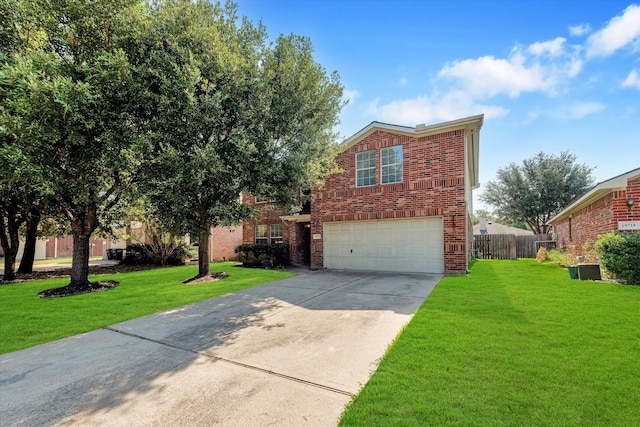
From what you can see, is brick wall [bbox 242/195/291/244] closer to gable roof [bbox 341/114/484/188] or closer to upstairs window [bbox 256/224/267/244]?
upstairs window [bbox 256/224/267/244]

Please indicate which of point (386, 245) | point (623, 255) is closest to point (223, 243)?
point (386, 245)

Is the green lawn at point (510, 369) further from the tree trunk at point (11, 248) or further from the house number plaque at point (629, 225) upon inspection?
the tree trunk at point (11, 248)

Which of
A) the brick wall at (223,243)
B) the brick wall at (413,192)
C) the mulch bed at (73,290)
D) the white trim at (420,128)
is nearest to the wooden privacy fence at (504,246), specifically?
the brick wall at (413,192)

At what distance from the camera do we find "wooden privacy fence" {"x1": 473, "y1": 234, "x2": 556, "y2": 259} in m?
19.9

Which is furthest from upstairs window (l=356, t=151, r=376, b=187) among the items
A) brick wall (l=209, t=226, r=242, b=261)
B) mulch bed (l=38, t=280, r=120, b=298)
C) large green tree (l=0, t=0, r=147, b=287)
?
brick wall (l=209, t=226, r=242, b=261)

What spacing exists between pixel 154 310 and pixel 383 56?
992cm

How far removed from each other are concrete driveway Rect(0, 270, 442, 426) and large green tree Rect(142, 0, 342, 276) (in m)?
3.08

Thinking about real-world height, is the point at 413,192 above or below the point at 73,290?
above

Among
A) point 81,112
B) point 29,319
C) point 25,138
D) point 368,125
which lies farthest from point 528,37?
point 29,319

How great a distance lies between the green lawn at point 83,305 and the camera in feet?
17.1

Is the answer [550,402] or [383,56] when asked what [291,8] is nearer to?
[383,56]

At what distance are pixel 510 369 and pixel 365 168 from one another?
1021 cm

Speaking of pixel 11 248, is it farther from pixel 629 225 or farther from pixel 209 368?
pixel 629 225

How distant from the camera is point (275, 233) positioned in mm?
17312
